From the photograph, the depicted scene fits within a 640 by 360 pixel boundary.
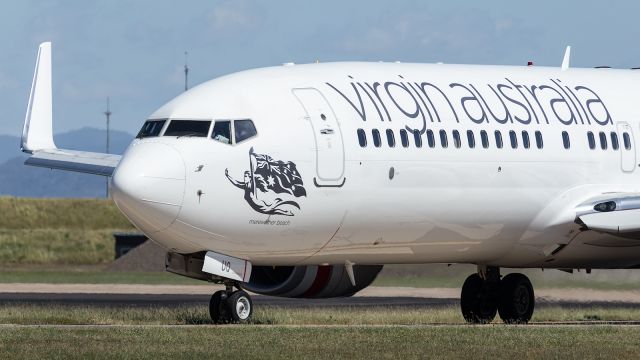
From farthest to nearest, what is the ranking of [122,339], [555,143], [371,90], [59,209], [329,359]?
1. [59,209]
2. [555,143]
3. [371,90]
4. [122,339]
5. [329,359]

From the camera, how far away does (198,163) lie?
2845 cm

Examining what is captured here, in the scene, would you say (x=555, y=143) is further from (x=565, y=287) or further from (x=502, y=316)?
(x=565, y=287)

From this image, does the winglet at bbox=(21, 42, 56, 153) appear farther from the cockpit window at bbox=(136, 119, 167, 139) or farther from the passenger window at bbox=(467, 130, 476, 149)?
the passenger window at bbox=(467, 130, 476, 149)

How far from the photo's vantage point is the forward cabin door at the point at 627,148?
3444 centimetres

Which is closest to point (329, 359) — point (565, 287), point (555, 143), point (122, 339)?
point (122, 339)

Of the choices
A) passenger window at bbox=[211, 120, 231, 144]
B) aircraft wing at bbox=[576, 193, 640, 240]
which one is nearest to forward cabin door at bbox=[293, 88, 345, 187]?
passenger window at bbox=[211, 120, 231, 144]

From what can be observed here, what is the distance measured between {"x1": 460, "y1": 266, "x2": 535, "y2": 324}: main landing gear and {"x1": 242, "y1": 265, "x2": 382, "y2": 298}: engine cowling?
375 centimetres

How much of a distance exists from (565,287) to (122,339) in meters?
17.8

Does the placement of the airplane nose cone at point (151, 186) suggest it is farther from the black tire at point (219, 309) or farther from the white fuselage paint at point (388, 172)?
the black tire at point (219, 309)

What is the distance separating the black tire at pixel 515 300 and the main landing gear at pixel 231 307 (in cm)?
770

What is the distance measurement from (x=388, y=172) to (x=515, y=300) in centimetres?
592

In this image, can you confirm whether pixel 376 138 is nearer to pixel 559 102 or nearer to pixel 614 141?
pixel 559 102

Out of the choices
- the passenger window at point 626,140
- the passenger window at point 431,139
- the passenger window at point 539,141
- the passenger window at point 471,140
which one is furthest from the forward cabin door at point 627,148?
the passenger window at point 431,139

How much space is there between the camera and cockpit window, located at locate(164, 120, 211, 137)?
95.4ft
